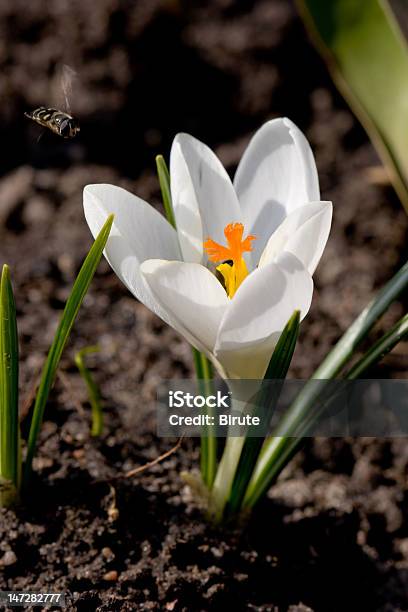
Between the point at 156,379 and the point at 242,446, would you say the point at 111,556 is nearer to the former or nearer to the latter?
the point at 242,446

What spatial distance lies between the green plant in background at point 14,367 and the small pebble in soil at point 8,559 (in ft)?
0.26

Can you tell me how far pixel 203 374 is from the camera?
1231 mm

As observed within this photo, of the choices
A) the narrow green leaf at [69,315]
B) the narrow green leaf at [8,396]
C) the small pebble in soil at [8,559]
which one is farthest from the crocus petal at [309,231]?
the small pebble in soil at [8,559]

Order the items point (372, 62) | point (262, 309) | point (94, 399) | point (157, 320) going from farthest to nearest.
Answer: point (157, 320) → point (372, 62) → point (94, 399) → point (262, 309)

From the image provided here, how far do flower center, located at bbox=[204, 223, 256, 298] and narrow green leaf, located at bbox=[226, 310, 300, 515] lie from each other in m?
0.13

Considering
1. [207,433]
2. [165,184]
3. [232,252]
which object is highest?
[165,184]

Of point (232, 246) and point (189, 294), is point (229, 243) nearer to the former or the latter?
point (232, 246)

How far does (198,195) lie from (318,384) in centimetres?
33

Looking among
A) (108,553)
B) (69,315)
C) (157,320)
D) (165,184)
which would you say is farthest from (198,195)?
(157,320)

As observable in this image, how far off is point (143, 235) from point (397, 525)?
0.78 m

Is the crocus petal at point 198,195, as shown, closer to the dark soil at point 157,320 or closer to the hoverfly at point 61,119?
the hoverfly at point 61,119

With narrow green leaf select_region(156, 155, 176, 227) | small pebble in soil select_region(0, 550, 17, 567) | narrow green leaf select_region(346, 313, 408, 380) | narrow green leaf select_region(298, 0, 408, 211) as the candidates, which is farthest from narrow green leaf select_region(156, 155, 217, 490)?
narrow green leaf select_region(298, 0, 408, 211)

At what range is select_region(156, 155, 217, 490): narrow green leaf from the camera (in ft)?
3.76

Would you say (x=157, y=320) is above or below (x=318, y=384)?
above
